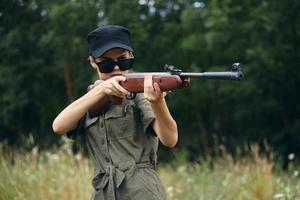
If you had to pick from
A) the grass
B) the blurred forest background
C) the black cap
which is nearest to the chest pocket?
the black cap

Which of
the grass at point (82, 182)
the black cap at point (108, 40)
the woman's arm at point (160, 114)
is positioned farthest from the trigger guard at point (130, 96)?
the grass at point (82, 182)

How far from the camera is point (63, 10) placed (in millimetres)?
18625

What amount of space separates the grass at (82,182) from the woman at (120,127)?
2689 millimetres

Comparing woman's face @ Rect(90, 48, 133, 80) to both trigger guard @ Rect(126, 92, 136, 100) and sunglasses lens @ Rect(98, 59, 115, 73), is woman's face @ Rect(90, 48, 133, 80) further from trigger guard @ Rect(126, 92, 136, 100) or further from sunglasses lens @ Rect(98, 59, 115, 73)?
trigger guard @ Rect(126, 92, 136, 100)

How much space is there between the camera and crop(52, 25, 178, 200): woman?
342 cm

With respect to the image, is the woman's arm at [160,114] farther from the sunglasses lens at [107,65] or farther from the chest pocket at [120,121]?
the sunglasses lens at [107,65]

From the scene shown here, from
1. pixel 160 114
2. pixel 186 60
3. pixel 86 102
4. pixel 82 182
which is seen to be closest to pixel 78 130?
pixel 86 102

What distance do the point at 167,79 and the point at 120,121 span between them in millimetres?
370

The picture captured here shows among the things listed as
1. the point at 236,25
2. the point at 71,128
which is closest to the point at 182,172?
the point at 71,128

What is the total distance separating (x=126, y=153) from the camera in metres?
3.45

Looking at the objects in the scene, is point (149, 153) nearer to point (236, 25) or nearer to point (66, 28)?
point (236, 25)

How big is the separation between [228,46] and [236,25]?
697 millimetres

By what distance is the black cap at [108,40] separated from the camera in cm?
356

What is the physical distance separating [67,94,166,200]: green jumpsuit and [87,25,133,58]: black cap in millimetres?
294
